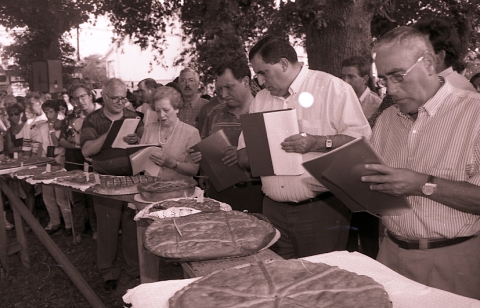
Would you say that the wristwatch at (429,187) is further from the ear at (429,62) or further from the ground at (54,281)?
the ground at (54,281)

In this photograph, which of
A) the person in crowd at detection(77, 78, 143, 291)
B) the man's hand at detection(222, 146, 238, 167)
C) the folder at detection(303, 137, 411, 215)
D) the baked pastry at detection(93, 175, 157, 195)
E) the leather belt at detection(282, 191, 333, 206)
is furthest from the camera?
the person in crowd at detection(77, 78, 143, 291)

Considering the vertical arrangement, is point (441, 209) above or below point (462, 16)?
below

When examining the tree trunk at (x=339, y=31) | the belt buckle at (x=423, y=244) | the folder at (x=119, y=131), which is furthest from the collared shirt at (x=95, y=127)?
the tree trunk at (x=339, y=31)

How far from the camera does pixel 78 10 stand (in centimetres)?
1689

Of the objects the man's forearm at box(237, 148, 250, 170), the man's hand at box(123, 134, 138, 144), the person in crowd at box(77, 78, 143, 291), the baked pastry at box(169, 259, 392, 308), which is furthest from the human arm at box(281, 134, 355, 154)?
the person in crowd at box(77, 78, 143, 291)

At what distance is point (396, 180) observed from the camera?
1.94 meters

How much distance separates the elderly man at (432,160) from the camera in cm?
207

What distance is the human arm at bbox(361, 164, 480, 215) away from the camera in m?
1.94

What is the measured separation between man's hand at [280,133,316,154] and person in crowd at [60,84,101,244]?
3.77 metres

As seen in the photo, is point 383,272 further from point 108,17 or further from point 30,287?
point 108,17

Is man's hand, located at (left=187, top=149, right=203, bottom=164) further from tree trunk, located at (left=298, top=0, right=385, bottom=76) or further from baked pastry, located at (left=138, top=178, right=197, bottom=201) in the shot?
tree trunk, located at (left=298, top=0, right=385, bottom=76)

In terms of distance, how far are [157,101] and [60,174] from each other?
5.37 feet

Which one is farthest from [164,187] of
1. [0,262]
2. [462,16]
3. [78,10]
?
[78,10]

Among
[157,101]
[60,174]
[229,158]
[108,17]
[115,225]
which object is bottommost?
[115,225]
